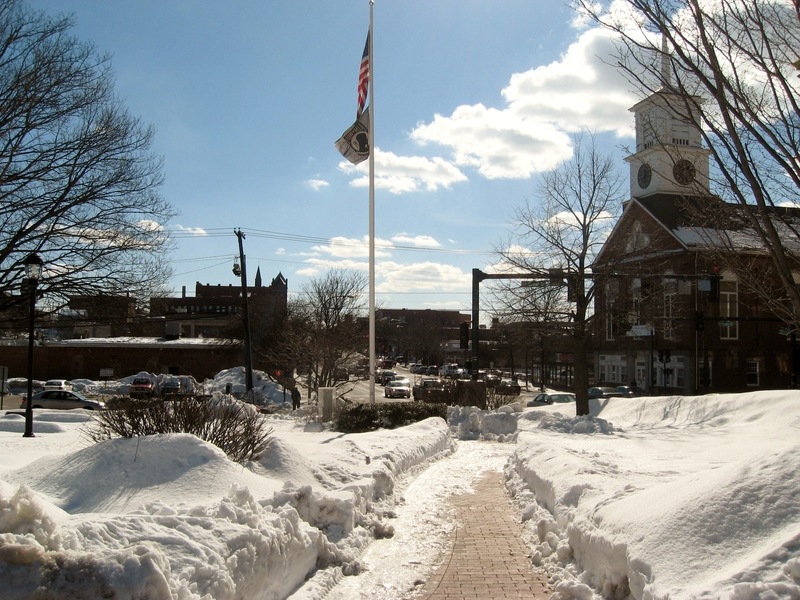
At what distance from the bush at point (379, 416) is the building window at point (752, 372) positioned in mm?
29236

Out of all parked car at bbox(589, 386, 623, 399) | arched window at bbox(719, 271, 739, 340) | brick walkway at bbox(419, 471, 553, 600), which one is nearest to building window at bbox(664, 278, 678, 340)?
arched window at bbox(719, 271, 739, 340)

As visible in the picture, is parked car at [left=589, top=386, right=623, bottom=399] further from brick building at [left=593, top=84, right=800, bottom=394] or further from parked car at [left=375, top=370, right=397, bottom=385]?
parked car at [left=375, top=370, right=397, bottom=385]

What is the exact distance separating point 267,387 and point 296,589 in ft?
135

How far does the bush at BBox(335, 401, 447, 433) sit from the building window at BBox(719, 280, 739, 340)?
2654cm

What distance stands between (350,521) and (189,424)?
3.32m

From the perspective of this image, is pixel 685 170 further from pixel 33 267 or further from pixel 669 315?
pixel 669 315

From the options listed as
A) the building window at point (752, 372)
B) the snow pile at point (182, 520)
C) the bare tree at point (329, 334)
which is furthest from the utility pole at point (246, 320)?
the building window at point (752, 372)

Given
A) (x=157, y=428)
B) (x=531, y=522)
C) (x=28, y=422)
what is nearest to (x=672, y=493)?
(x=531, y=522)

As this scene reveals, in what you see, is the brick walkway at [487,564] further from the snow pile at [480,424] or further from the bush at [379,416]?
the snow pile at [480,424]

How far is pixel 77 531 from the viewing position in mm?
5035

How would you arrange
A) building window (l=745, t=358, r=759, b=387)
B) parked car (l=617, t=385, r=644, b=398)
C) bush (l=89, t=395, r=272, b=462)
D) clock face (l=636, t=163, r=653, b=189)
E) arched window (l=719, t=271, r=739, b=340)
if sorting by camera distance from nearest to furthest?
1. bush (l=89, t=395, r=272, b=462)
2. arched window (l=719, t=271, r=739, b=340)
3. parked car (l=617, t=385, r=644, b=398)
4. building window (l=745, t=358, r=759, b=387)
5. clock face (l=636, t=163, r=653, b=189)

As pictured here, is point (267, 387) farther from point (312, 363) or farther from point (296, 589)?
point (296, 589)

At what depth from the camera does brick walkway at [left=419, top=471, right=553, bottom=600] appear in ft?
23.2

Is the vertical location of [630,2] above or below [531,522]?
above
